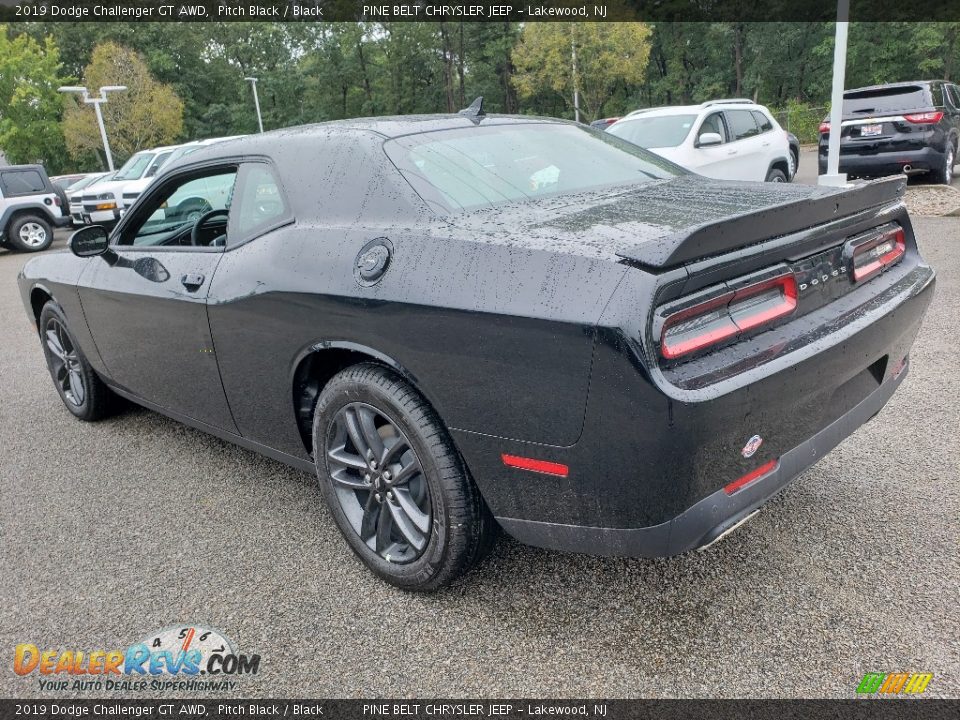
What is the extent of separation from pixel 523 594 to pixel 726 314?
44.8 inches

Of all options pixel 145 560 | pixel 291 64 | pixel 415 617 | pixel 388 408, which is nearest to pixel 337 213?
pixel 388 408

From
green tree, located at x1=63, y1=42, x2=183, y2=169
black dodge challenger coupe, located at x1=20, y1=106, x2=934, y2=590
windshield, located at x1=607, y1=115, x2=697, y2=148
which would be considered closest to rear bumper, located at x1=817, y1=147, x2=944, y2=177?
windshield, located at x1=607, y1=115, x2=697, y2=148

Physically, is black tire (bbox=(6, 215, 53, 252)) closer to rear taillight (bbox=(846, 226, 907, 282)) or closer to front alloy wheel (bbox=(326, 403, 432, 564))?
front alloy wheel (bbox=(326, 403, 432, 564))

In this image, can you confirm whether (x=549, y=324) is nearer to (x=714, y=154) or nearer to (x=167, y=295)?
(x=167, y=295)

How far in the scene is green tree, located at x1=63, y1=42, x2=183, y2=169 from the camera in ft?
117

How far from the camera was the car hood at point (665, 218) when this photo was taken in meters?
1.81

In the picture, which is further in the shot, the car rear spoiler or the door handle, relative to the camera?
the door handle

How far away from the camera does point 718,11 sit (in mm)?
48906

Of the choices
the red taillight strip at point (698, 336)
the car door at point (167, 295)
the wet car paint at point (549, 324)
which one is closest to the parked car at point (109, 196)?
the car door at point (167, 295)

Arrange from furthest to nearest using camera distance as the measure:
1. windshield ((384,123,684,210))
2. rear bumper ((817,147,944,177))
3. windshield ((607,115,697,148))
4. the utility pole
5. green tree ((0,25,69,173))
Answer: green tree ((0,25,69,173)) < rear bumper ((817,147,944,177)) < windshield ((607,115,697,148)) < the utility pole < windshield ((384,123,684,210))

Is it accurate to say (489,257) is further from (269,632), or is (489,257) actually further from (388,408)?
(269,632)

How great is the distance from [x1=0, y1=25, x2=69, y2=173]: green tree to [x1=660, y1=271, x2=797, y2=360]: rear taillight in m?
41.9

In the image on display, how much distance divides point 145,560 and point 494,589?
54.2 inches

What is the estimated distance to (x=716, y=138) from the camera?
8711 mm
